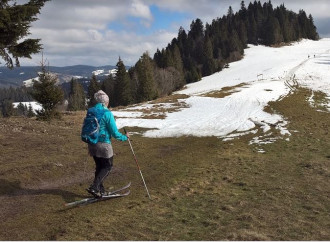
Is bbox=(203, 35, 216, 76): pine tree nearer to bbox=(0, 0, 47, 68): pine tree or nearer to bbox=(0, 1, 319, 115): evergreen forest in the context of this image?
bbox=(0, 1, 319, 115): evergreen forest

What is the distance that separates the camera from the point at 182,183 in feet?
35.2

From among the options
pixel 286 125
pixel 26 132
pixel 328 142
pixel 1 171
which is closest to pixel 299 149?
pixel 328 142

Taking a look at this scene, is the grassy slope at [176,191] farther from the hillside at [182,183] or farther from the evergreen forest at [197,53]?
the evergreen forest at [197,53]

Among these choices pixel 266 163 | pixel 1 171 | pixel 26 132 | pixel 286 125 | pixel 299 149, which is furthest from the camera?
pixel 286 125

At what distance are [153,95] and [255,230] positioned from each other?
63838mm

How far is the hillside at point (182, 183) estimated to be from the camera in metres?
7.16

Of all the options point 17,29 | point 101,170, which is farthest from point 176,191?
point 17,29

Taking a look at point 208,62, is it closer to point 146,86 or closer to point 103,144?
point 146,86

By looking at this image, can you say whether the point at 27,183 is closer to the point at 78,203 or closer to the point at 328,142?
the point at 78,203

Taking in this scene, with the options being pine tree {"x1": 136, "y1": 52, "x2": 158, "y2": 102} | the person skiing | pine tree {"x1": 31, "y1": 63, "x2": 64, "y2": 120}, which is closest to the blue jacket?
the person skiing

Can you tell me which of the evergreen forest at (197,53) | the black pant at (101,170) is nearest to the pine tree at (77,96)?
the evergreen forest at (197,53)

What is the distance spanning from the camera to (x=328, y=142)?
56.5 ft

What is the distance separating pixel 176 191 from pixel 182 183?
868mm

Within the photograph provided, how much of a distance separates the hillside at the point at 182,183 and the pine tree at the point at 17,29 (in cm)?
468
